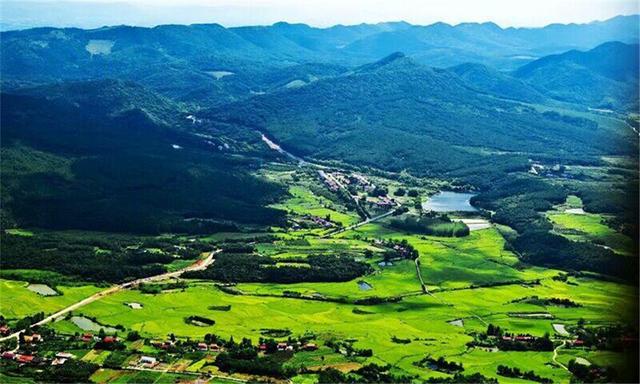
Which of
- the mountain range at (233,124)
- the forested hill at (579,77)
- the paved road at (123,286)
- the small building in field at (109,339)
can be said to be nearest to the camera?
the small building in field at (109,339)

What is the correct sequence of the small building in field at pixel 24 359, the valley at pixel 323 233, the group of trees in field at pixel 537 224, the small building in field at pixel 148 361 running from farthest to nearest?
1. the group of trees in field at pixel 537 224
2. the valley at pixel 323 233
3. the small building in field at pixel 148 361
4. the small building in field at pixel 24 359

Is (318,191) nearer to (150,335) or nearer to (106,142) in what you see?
(106,142)

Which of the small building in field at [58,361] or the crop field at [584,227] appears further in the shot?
the crop field at [584,227]

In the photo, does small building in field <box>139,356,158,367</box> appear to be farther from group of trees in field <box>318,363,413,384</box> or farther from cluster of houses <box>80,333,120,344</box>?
group of trees in field <box>318,363,413,384</box>

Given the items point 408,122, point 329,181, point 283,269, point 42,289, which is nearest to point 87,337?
point 42,289

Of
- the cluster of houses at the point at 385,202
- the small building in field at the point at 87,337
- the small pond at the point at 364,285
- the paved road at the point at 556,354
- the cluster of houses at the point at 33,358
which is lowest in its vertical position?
the small pond at the point at 364,285

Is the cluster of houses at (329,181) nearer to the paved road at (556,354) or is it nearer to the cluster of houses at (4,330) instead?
the paved road at (556,354)

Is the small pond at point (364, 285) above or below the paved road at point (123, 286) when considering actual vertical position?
above

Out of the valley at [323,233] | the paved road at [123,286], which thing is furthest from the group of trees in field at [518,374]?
the paved road at [123,286]
